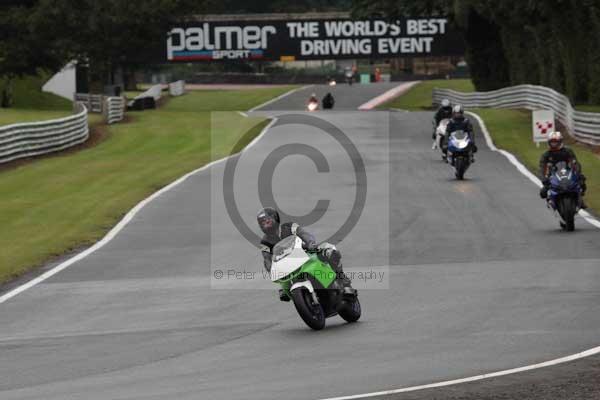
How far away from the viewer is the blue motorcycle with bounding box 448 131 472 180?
31.1 meters

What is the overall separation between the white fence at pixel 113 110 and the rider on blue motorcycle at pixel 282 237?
45.7m

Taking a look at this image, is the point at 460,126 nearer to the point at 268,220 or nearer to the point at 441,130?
the point at 441,130

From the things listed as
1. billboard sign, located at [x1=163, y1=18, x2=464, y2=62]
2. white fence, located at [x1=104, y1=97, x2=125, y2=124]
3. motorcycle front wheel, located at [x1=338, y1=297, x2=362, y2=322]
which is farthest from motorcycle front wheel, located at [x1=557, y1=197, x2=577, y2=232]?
billboard sign, located at [x1=163, y1=18, x2=464, y2=62]

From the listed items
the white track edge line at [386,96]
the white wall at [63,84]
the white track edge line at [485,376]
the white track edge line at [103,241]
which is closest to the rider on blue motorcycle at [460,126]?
the white track edge line at [103,241]

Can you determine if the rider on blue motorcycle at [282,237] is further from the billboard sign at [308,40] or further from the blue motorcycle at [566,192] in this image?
the billboard sign at [308,40]

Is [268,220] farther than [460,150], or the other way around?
[460,150]

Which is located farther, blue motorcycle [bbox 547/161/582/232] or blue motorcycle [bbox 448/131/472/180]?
blue motorcycle [bbox 448/131/472/180]

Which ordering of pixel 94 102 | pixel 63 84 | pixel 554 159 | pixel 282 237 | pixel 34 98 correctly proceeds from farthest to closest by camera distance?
1. pixel 63 84
2. pixel 34 98
3. pixel 94 102
4. pixel 554 159
5. pixel 282 237

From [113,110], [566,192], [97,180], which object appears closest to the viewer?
[566,192]

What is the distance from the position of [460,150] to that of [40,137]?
17.8 meters

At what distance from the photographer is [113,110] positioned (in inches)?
2361

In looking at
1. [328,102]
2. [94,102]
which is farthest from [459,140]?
[328,102]

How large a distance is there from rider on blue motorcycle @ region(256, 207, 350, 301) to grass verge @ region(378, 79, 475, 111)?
2404 inches

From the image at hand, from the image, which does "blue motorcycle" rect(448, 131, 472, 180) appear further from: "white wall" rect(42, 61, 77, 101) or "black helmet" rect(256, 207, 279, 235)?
"white wall" rect(42, 61, 77, 101)
